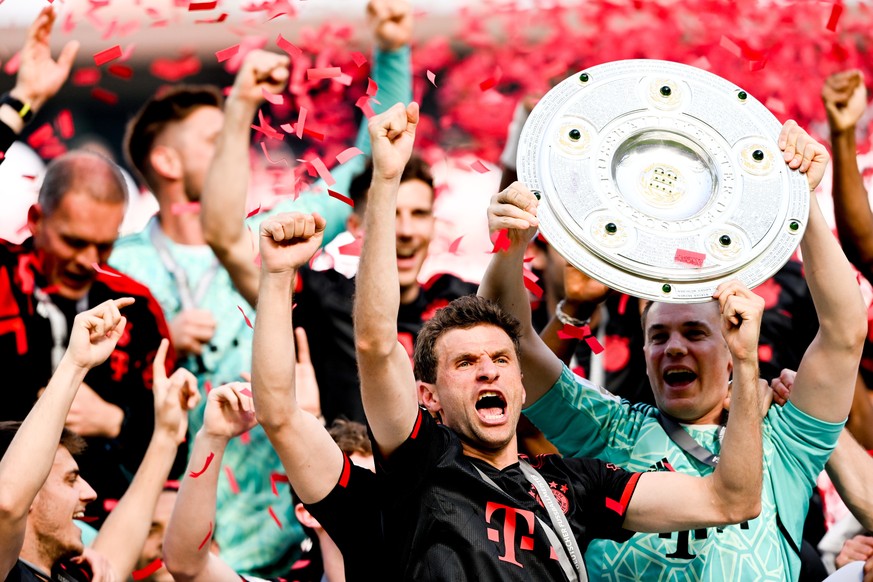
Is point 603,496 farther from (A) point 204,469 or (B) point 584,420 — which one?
(A) point 204,469

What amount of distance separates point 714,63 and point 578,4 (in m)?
0.94

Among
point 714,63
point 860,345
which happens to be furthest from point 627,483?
point 714,63

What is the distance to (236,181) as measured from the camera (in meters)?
5.13

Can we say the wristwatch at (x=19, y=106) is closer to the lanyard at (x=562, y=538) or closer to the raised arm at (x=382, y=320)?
the raised arm at (x=382, y=320)

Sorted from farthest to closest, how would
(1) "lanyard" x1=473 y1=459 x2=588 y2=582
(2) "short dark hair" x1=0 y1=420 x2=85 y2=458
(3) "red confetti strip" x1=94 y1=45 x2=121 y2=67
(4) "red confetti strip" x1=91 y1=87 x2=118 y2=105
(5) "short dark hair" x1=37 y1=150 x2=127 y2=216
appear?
(4) "red confetti strip" x1=91 y1=87 x2=118 y2=105
(5) "short dark hair" x1=37 y1=150 x2=127 y2=216
(3) "red confetti strip" x1=94 y1=45 x2=121 y2=67
(2) "short dark hair" x1=0 y1=420 x2=85 y2=458
(1) "lanyard" x1=473 y1=459 x2=588 y2=582

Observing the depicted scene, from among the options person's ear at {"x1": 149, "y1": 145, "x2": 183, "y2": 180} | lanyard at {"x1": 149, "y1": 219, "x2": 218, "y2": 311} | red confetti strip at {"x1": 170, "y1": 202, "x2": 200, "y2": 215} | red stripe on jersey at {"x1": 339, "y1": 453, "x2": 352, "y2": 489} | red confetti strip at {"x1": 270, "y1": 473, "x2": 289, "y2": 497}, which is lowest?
red confetti strip at {"x1": 270, "y1": 473, "x2": 289, "y2": 497}

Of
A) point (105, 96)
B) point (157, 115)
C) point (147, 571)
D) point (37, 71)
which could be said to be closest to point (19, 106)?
point (37, 71)

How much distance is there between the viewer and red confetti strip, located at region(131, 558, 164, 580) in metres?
4.66

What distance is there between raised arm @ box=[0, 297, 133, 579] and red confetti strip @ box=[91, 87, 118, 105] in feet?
10.4

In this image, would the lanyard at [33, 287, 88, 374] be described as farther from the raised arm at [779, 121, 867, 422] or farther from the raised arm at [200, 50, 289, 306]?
the raised arm at [779, 121, 867, 422]

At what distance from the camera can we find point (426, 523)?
3.19 m

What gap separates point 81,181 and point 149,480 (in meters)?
1.75

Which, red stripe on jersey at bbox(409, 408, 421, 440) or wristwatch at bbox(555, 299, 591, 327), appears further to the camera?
wristwatch at bbox(555, 299, 591, 327)

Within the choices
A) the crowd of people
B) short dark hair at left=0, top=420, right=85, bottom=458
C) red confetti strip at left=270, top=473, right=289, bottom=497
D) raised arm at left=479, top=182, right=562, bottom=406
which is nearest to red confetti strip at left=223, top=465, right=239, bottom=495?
the crowd of people
